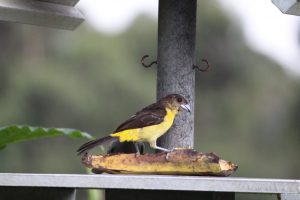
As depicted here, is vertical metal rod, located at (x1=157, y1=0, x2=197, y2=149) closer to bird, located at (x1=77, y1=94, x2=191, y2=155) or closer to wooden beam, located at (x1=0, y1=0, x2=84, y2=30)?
bird, located at (x1=77, y1=94, x2=191, y2=155)

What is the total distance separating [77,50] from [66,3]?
1350 centimetres

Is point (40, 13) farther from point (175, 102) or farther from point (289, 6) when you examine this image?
point (289, 6)

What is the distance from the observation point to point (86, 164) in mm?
3309

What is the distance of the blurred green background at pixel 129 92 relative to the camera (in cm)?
1705

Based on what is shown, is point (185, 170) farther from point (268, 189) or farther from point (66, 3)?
point (66, 3)

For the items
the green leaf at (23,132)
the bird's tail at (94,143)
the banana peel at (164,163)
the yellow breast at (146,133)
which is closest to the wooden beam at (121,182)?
the banana peel at (164,163)

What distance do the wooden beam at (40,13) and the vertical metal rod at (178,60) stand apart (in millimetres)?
705

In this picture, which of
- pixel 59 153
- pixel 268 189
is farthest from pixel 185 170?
pixel 59 153

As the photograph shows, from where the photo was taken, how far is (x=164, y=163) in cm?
329

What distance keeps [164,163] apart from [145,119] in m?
0.28

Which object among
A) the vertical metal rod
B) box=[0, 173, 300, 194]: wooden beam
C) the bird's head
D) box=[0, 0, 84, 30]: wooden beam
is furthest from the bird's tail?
box=[0, 0, 84, 30]: wooden beam

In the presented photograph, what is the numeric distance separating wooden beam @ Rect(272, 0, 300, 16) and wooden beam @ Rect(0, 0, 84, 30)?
118 centimetres

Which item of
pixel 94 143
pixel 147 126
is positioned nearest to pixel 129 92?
pixel 147 126

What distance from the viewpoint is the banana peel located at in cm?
325
